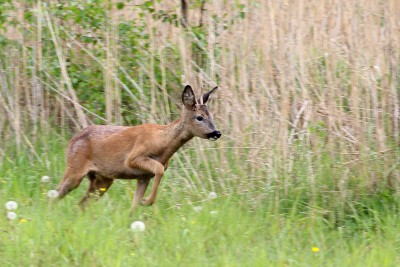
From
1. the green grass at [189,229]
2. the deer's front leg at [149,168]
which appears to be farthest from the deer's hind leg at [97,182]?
Answer: the deer's front leg at [149,168]

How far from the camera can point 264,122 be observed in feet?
26.4

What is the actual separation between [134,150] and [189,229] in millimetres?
1347

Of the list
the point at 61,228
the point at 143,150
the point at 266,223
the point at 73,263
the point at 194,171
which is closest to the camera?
the point at 73,263

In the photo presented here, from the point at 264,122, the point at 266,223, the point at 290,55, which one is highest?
the point at 290,55

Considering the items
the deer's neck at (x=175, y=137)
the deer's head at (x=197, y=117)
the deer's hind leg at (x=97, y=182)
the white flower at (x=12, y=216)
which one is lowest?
the deer's hind leg at (x=97, y=182)

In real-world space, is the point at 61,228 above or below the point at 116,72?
below

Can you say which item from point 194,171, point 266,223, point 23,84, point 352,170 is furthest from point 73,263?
point 23,84

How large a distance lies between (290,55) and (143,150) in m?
1.80

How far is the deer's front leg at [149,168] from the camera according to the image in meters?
7.06

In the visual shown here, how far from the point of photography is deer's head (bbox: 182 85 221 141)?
7.36 meters

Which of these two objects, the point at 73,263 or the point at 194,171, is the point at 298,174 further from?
the point at 73,263

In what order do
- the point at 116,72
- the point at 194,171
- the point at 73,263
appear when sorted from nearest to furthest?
the point at 73,263 < the point at 194,171 < the point at 116,72

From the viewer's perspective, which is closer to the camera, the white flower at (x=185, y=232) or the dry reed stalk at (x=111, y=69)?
the white flower at (x=185, y=232)

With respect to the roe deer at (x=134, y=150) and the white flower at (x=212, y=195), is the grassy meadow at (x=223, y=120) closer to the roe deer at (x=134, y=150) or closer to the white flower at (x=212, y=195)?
the white flower at (x=212, y=195)
